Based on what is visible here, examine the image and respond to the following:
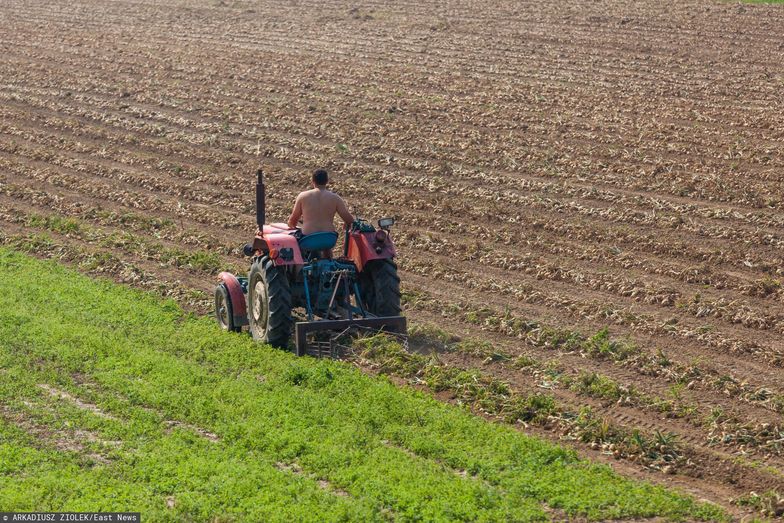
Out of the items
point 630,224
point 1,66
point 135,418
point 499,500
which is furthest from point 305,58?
point 499,500

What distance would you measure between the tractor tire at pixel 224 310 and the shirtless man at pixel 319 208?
1304 millimetres

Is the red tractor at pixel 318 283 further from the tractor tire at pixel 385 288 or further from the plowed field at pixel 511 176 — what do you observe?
the plowed field at pixel 511 176

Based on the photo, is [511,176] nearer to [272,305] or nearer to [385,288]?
[385,288]

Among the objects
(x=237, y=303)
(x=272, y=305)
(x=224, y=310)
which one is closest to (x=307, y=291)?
(x=272, y=305)

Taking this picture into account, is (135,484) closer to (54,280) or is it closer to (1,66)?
(54,280)

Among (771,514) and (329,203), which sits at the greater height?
(329,203)

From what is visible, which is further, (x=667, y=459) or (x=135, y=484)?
(x=667, y=459)

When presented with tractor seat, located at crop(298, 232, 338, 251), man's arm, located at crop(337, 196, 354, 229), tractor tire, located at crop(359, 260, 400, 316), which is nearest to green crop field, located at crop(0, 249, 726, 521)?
tractor tire, located at crop(359, 260, 400, 316)

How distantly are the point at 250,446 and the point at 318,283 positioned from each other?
3.41 m

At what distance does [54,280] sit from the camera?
16.3 meters

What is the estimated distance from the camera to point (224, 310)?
1423 centimetres

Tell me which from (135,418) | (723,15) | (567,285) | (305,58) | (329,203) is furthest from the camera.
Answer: (723,15)

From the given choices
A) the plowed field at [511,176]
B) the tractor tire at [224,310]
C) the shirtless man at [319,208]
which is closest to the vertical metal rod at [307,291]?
the shirtless man at [319,208]

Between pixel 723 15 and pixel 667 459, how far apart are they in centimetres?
2943
